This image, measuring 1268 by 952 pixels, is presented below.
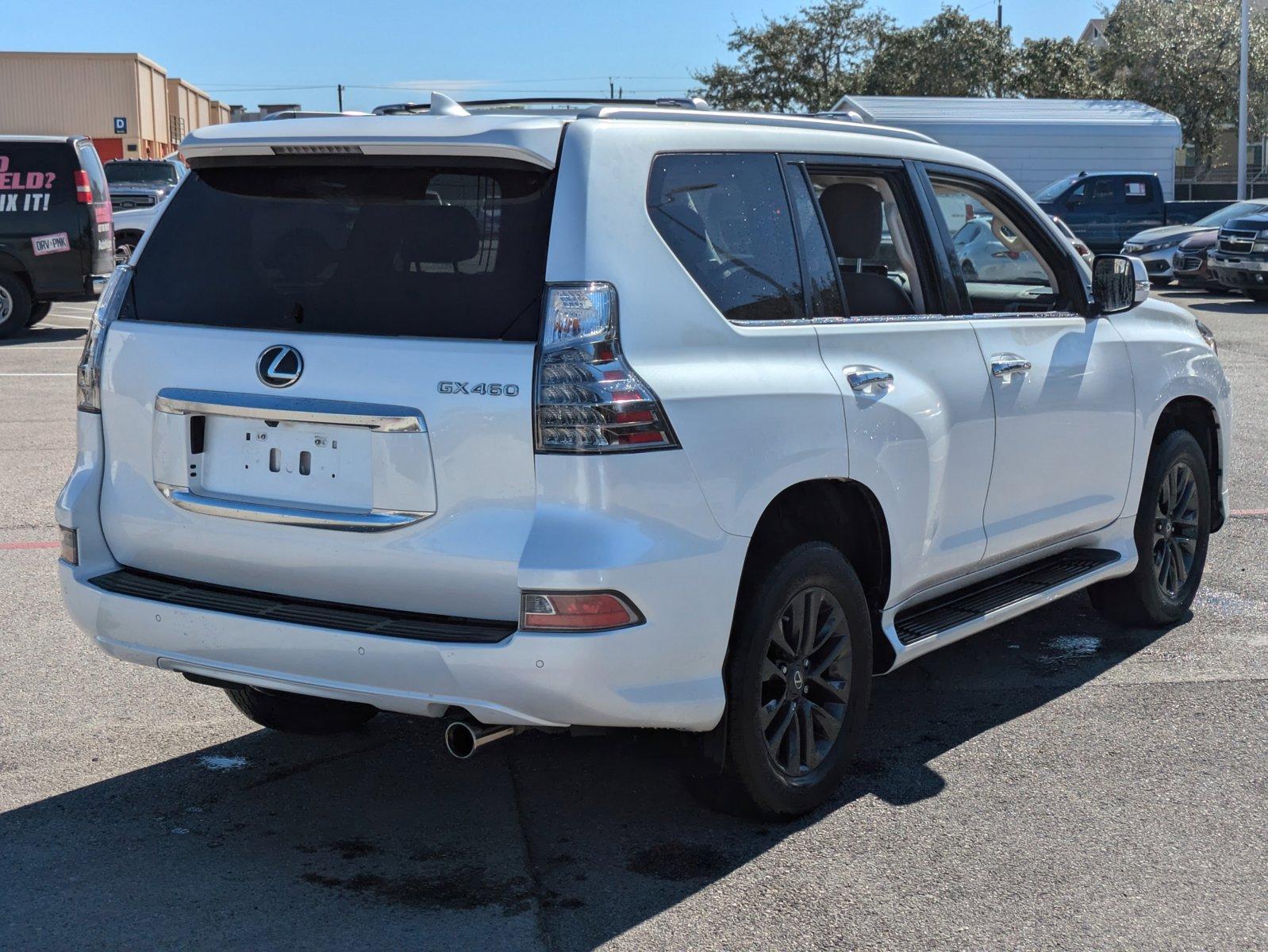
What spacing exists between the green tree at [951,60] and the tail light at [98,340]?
55961 millimetres

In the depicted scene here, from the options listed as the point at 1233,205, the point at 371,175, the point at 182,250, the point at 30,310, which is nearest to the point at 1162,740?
the point at 371,175

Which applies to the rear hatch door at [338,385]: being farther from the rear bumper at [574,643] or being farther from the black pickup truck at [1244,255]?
the black pickup truck at [1244,255]

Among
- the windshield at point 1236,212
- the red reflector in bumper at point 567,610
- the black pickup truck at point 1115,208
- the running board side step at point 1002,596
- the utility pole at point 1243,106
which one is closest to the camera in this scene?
the red reflector in bumper at point 567,610

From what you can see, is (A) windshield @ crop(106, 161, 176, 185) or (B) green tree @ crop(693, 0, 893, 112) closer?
(A) windshield @ crop(106, 161, 176, 185)

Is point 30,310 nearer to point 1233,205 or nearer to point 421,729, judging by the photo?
point 421,729

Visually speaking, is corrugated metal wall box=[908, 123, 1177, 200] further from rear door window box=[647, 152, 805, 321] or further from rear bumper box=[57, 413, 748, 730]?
rear bumper box=[57, 413, 748, 730]

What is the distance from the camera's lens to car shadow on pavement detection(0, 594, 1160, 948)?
3.59 metres

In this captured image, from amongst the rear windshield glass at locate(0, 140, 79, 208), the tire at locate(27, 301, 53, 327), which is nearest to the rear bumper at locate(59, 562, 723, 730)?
the rear windshield glass at locate(0, 140, 79, 208)

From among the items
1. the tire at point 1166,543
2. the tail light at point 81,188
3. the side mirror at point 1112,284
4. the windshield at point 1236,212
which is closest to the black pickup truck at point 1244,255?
the windshield at point 1236,212

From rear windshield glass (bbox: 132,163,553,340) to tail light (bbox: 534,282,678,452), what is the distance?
0.08 metres

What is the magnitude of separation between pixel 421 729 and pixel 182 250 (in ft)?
5.80

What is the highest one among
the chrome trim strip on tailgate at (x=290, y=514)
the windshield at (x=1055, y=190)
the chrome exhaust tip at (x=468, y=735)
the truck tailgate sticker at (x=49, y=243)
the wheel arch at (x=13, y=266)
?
the windshield at (x=1055, y=190)

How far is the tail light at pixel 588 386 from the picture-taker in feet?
11.4

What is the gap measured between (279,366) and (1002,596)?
256 cm
